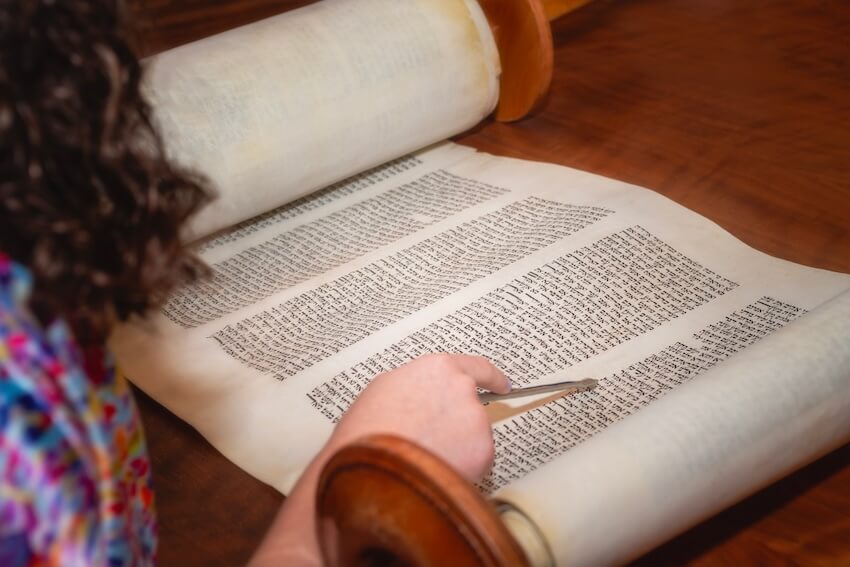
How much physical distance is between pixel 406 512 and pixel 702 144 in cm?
61

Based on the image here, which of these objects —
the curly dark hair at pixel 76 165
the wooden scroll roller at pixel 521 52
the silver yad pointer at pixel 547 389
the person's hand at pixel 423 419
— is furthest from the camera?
the wooden scroll roller at pixel 521 52

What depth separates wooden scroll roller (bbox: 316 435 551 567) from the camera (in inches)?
13.6

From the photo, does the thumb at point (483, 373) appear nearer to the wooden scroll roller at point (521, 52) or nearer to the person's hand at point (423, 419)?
the person's hand at point (423, 419)

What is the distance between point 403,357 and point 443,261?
13 centimetres

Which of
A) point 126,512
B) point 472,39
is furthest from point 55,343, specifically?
point 472,39

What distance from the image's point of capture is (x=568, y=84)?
1002 mm

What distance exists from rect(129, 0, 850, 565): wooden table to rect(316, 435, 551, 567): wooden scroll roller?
0.56 ft

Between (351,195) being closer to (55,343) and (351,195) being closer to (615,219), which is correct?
(615,219)

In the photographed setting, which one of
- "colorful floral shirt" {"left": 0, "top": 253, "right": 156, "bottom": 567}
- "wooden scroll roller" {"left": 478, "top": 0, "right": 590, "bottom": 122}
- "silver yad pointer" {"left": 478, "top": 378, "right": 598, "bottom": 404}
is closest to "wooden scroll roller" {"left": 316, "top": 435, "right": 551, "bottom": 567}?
"colorful floral shirt" {"left": 0, "top": 253, "right": 156, "bottom": 567}

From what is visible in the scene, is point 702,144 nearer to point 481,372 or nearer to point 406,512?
point 481,372

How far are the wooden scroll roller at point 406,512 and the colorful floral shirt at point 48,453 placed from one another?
0.08 metres

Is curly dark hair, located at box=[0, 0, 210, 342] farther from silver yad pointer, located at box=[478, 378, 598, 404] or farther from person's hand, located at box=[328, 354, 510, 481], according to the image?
silver yad pointer, located at box=[478, 378, 598, 404]

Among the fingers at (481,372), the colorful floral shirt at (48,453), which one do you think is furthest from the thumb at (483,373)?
the colorful floral shirt at (48,453)

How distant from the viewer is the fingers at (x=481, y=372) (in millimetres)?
552
